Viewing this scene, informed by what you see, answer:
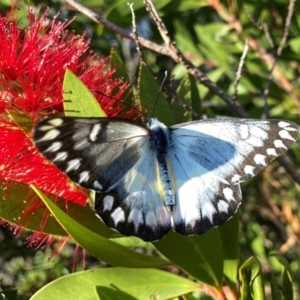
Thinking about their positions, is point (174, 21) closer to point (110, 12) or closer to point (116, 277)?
point (110, 12)

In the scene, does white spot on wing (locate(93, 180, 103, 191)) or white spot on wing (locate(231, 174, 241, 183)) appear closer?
white spot on wing (locate(93, 180, 103, 191))

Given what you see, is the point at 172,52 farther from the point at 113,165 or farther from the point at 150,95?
the point at 113,165

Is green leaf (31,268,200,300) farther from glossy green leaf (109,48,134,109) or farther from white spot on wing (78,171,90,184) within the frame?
glossy green leaf (109,48,134,109)

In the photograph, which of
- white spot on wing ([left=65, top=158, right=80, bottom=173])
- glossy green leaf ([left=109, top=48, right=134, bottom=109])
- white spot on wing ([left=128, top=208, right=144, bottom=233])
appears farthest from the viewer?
glossy green leaf ([left=109, top=48, right=134, bottom=109])

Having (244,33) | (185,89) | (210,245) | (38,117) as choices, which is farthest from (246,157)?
(244,33)

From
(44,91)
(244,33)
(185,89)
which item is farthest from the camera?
(244,33)

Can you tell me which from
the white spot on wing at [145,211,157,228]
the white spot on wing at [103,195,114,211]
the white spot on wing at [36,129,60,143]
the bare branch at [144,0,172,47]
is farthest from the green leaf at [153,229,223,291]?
the bare branch at [144,0,172,47]

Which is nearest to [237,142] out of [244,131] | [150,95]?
[244,131]
